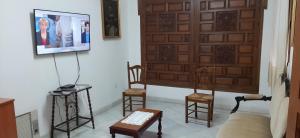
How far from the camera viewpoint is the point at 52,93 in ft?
10.3

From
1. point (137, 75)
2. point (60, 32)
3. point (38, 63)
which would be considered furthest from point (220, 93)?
point (38, 63)

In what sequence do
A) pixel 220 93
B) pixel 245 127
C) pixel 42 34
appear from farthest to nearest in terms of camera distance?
1. pixel 220 93
2. pixel 42 34
3. pixel 245 127

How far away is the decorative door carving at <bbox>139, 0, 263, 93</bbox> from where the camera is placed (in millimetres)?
4094

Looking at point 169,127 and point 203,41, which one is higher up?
point 203,41

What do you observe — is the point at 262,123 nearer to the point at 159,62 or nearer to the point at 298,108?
the point at 298,108

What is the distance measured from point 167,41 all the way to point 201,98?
157cm

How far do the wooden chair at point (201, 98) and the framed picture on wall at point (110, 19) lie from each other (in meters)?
1.78

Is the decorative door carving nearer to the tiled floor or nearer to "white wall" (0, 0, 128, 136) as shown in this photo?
the tiled floor

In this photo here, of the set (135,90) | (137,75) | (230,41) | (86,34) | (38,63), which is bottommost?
(135,90)

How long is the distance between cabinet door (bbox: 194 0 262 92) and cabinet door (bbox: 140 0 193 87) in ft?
0.78

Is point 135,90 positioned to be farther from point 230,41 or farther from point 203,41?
point 230,41

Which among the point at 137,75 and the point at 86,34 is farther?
the point at 137,75

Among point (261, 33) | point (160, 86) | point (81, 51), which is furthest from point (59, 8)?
point (261, 33)

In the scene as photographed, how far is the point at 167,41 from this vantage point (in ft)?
15.6
